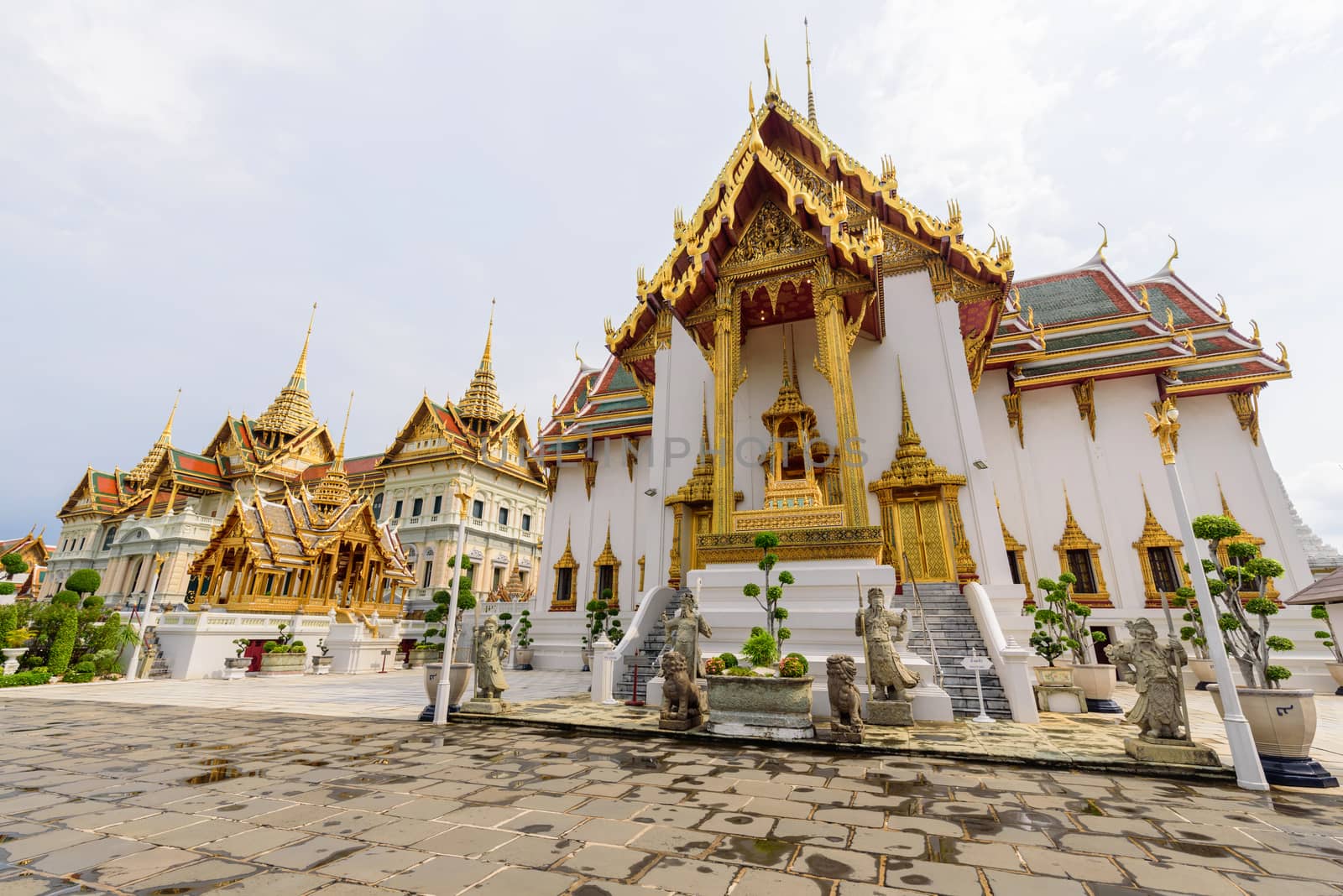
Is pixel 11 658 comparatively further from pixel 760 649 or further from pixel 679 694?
pixel 760 649

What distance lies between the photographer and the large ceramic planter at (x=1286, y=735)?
4.05 m

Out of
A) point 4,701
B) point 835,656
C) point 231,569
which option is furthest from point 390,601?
point 835,656

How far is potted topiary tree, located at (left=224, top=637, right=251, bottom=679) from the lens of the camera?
1386 cm

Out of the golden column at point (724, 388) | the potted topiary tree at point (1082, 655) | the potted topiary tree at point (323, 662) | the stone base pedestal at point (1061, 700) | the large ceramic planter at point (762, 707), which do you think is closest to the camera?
the large ceramic planter at point (762, 707)

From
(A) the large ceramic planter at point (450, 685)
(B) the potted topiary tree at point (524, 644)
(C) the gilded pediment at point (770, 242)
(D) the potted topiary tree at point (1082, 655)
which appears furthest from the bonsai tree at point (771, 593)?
(B) the potted topiary tree at point (524, 644)

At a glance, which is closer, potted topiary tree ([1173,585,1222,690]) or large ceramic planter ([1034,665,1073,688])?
large ceramic planter ([1034,665,1073,688])

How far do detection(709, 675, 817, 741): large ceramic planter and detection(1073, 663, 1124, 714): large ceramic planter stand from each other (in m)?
5.07

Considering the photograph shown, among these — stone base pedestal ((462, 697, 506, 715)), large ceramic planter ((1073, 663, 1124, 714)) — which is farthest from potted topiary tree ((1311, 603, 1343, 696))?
stone base pedestal ((462, 697, 506, 715))

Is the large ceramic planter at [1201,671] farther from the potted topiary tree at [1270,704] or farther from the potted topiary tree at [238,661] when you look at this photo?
the potted topiary tree at [238,661]

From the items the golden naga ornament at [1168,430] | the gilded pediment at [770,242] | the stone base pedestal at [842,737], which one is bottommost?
the stone base pedestal at [842,737]

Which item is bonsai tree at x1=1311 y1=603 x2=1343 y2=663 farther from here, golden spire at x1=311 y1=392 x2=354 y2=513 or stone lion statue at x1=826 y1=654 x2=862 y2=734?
golden spire at x1=311 y1=392 x2=354 y2=513

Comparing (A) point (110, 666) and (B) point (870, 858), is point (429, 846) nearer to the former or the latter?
(B) point (870, 858)

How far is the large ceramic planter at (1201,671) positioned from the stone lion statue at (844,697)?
920 centimetres

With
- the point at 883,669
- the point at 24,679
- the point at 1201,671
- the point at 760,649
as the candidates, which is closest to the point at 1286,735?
the point at 883,669
